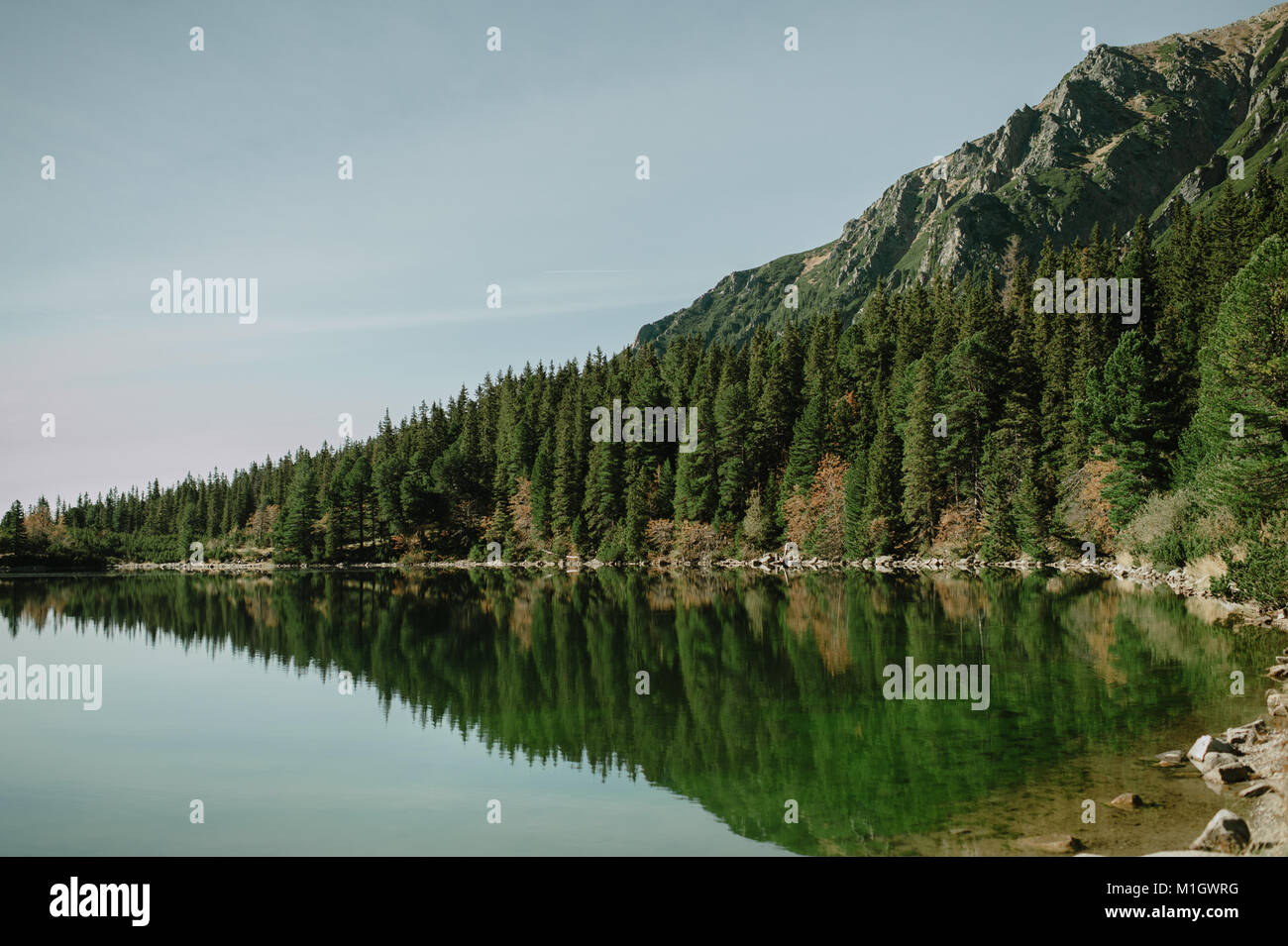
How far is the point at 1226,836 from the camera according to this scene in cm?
1098

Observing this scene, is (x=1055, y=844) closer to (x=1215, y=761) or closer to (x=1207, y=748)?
(x=1215, y=761)

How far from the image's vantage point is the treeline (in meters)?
40.8

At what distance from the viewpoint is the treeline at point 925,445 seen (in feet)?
134

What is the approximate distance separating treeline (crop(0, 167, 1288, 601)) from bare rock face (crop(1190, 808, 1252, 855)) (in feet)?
86.5

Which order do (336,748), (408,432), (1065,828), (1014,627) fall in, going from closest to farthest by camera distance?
(1065,828), (336,748), (1014,627), (408,432)

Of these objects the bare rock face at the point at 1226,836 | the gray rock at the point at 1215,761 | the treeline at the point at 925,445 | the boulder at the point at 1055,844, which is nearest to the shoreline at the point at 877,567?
the treeline at the point at 925,445

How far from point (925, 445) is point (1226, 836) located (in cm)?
7073

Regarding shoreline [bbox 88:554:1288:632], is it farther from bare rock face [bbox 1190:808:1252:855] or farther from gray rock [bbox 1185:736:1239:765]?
bare rock face [bbox 1190:808:1252:855]

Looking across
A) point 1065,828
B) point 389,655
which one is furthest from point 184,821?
point 389,655

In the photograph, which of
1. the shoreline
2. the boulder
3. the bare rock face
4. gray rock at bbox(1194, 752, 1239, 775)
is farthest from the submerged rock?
the shoreline
